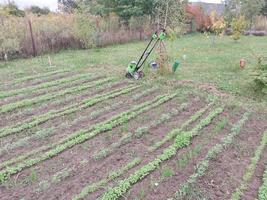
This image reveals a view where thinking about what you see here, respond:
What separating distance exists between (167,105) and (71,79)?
2675 millimetres

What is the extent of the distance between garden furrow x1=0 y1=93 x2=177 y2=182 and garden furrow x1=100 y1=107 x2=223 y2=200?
3.17 ft

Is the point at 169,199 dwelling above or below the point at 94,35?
below

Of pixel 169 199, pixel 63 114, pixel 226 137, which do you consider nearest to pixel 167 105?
pixel 226 137

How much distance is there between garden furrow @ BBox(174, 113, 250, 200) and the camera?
2.74m

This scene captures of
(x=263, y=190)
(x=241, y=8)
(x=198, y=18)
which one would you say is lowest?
(x=263, y=190)

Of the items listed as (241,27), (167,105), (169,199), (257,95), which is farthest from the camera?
(241,27)

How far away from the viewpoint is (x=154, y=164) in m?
3.15

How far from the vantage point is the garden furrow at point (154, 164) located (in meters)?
2.70

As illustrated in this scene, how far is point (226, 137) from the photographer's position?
379 centimetres

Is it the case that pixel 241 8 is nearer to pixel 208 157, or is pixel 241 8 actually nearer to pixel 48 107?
pixel 48 107

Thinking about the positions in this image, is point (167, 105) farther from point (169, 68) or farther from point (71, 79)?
point (71, 79)

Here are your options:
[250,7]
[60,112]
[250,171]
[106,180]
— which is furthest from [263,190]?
[250,7]

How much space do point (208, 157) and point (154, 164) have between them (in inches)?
26.9

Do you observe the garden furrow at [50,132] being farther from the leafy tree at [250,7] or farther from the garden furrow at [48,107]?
the leafy tree at [250,7]
